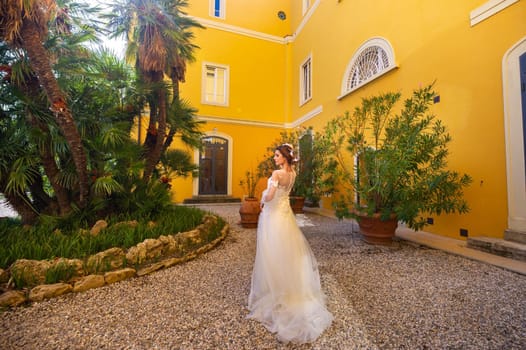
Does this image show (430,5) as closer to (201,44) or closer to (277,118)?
(277,118)

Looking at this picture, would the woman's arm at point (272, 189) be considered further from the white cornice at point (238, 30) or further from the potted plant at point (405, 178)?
the white cornice at point (238, 30)

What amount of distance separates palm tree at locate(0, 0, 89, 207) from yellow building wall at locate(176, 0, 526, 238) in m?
6.05

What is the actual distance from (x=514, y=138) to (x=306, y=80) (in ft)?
25.9

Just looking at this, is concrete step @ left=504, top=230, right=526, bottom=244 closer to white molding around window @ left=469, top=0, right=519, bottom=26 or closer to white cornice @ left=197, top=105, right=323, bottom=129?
white molding around window @ left=469, top=0, right=519, bottom=26

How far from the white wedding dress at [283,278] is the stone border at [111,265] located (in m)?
1.54

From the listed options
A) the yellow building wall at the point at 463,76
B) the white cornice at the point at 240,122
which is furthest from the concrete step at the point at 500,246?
the white cornice at the point at 240,122

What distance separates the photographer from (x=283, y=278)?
6.53 feet

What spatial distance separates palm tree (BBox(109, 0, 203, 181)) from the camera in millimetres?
3875

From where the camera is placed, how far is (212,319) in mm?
1933

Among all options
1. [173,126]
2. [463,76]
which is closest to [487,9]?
[463,76]

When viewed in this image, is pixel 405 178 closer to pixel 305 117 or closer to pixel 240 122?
pixel 305 117

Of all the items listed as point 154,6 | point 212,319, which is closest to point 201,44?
point 154,6

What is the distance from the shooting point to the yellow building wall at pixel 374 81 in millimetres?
3584

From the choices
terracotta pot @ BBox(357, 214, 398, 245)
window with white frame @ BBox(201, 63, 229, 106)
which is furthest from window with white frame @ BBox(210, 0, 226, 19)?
terracotta pot @ BBox(357, 214, 398, 245)
